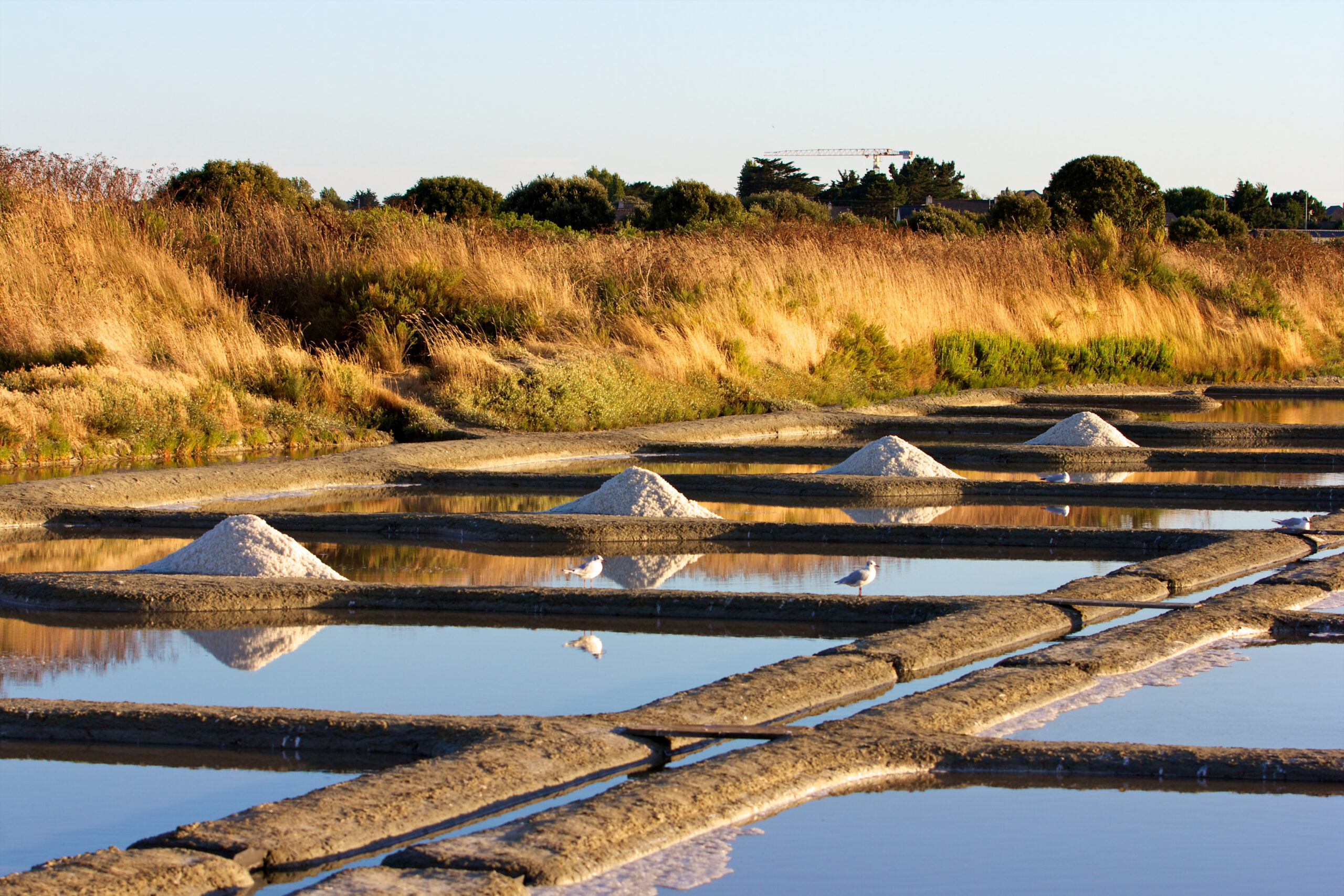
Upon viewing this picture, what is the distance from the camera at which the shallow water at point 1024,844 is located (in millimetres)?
2688

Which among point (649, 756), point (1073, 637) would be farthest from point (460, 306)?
point (649, 756)

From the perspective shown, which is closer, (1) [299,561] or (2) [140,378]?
(1) [299,561]

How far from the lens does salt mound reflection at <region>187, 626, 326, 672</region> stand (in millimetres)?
4617

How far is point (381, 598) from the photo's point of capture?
539cm

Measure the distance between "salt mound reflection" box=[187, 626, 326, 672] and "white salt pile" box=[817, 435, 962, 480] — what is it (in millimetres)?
4597

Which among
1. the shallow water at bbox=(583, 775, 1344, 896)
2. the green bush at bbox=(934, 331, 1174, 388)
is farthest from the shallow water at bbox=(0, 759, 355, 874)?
the green bush at bbox=(934, 331, 1174, 388)

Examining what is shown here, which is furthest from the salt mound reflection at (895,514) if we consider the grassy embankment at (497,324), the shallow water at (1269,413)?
the shallow water at (1269,413)

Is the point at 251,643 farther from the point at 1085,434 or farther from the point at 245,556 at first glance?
the point at 1085,434

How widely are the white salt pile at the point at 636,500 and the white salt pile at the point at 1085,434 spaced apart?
4.29m

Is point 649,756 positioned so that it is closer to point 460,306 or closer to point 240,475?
point 240,475

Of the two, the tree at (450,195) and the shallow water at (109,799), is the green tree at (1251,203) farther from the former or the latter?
the shallow water at (109,799)

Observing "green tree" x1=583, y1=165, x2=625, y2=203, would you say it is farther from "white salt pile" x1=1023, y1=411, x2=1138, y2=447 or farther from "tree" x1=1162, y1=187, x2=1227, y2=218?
"white salt pile" x1=1023, y1=411, x2=1138, y2=447

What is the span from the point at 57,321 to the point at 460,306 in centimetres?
392

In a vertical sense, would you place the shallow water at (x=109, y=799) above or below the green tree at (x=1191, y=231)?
below
